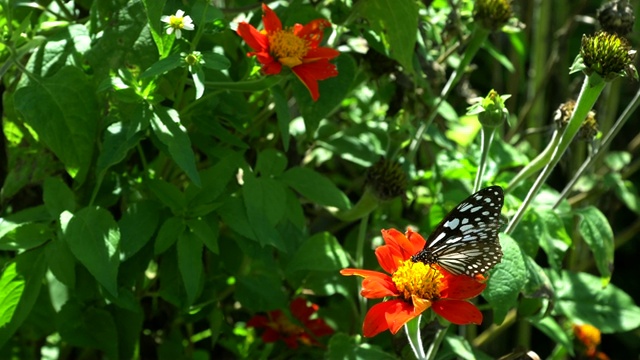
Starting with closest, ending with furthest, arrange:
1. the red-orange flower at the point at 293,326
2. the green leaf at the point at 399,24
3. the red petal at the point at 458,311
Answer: the red petal at the point at 458,311
the green leaf at the point at 399,24
the red-orange flower at the point at 293,326

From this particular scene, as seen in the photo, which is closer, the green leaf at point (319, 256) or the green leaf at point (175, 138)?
the green leaf at point (175, 138)

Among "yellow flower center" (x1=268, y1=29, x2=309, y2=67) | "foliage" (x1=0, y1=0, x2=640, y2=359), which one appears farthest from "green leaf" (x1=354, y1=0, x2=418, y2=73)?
"yellow flower center" (x1=268, y1=29, x2=309, y2=67)

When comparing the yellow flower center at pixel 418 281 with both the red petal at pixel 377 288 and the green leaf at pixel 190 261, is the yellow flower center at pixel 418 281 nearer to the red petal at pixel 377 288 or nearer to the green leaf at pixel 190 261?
the red petal at pixel 377 288

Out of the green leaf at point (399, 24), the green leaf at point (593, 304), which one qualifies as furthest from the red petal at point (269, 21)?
the green leaf at point (593, 304)

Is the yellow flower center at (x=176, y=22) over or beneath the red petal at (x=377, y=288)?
over

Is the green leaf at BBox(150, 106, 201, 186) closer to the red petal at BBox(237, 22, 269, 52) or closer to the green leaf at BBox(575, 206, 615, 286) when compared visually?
the red petal at BBox(237, 22, 269, 52)

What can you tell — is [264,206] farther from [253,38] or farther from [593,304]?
[593,304]

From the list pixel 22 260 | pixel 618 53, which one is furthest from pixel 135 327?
pixel 618 53
